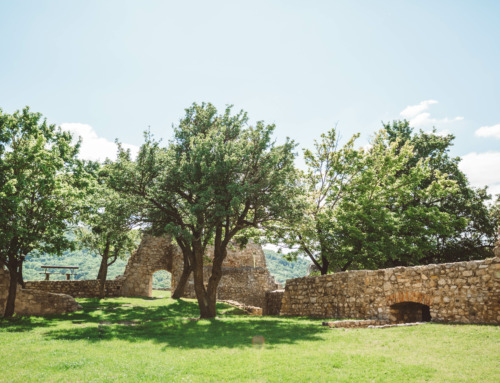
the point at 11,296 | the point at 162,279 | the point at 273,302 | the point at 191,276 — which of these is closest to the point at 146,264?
the point at 191,276

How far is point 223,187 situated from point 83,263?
6390cm

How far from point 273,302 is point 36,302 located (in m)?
14.2

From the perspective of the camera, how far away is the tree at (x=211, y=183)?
1355 cm

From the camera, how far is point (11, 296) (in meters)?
14.3

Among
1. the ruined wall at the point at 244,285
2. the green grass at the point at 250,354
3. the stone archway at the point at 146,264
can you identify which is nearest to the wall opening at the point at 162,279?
the stone archway at the point at 146,264

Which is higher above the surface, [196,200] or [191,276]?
[196,200]

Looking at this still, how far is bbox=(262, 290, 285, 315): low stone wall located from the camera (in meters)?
22.5

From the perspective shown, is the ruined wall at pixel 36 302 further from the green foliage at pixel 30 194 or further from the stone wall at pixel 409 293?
the stone wall at pixel 409 293

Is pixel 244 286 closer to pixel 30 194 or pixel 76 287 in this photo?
pixel 76 287

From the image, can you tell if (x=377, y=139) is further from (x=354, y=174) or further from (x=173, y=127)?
(x=173, y=127)

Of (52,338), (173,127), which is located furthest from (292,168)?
(52,338)

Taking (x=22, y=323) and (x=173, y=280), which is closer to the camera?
(x=22, y=323)

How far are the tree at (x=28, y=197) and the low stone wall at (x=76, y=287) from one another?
8898mm

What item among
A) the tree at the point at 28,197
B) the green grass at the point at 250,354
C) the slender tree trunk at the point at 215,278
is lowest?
the green grass at the point at 250,354
